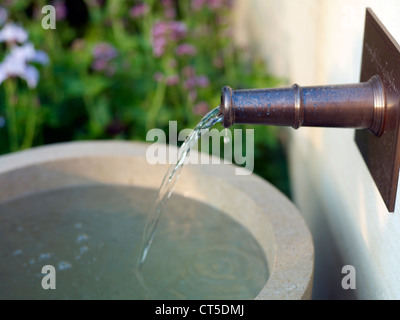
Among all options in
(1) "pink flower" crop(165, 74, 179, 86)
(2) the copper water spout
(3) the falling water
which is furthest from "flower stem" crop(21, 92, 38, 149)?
(2) the copper water spout

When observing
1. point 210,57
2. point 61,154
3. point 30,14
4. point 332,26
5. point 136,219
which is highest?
point 30,14

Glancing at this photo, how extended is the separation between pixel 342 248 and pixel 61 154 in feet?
3.38

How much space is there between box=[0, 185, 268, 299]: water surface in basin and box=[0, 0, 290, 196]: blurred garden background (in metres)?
0.77

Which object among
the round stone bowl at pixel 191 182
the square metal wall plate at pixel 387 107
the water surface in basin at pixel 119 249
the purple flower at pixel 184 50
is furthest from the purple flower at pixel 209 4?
the square metal wall plate at pixel 387 107

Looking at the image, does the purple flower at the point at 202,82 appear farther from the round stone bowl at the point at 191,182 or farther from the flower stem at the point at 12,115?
the flower stem at the point at 12,115

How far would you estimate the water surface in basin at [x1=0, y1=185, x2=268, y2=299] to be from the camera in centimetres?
167

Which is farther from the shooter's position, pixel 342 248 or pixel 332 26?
pixel 332 26

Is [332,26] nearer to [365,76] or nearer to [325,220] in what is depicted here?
[365,76]

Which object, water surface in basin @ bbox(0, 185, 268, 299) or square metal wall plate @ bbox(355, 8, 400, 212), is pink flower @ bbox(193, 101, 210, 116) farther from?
square metal wall plate @ bbox(355, 8, 400, 212)

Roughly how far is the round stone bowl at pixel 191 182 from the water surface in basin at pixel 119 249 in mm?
34

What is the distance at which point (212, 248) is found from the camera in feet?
6.03
